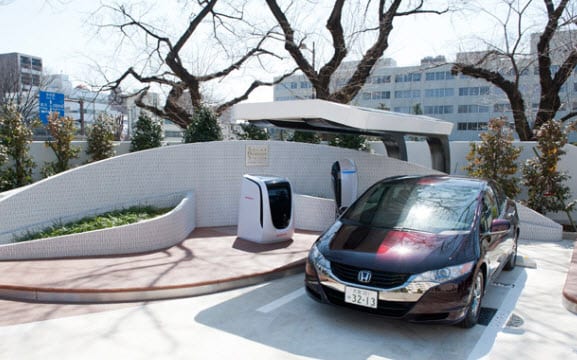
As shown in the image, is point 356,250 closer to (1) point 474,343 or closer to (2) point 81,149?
(1) point 474,343

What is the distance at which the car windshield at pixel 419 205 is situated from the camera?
180 inches

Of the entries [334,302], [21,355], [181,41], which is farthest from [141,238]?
[181,41]

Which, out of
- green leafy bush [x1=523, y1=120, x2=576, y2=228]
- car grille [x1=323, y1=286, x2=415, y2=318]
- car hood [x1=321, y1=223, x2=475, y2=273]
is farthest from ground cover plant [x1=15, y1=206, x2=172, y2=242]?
green leafy bush [x1=523, y1=120, x2=576, y2=228]

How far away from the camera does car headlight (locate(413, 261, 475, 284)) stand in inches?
148

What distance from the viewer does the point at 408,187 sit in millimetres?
5340

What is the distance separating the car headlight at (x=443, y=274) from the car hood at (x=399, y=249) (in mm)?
38

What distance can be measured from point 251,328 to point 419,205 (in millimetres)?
2277

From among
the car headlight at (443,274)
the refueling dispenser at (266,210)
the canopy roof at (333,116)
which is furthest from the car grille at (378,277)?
the refueling dispenser at (266,210)

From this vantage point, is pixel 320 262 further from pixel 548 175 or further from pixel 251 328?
pixel 548 175

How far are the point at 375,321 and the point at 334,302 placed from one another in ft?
1.54

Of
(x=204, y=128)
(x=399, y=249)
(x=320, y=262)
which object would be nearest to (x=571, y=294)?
(x=399, y=249)

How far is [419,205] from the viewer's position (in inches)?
193

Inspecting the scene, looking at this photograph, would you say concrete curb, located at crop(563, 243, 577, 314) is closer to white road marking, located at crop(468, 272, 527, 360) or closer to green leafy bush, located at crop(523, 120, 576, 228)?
white road marking, located at crop(468, 272, 527, 360)

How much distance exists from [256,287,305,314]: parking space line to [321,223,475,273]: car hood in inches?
31.2
